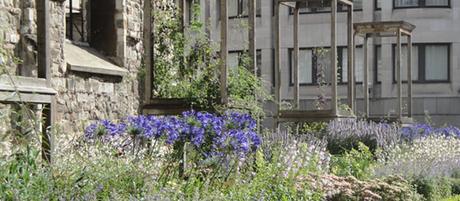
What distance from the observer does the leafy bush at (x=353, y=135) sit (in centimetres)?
1862

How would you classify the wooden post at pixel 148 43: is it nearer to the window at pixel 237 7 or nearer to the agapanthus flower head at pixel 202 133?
the agapanthus flower head at pixel 202 133

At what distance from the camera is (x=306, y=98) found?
132 ft

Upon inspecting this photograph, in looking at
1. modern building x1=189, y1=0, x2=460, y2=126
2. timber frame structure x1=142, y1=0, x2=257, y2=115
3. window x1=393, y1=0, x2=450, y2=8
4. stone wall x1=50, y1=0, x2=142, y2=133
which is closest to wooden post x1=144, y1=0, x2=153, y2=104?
timber frame structure x1=142, y1=0, x2=257, y2=115

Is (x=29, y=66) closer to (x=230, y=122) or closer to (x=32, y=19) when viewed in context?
(x=32, y=19)

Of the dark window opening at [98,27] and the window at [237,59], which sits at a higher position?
the dark window opening at [98,27]

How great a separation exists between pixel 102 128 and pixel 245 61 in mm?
3139

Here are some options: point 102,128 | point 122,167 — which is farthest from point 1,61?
point 102,128

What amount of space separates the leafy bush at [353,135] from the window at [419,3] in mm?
21154

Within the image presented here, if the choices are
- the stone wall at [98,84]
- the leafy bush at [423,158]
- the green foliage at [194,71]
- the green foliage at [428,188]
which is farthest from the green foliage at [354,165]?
the stone wall at [98,84]

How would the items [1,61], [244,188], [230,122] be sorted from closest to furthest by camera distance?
[1,61] → [244,188] → [230,122]

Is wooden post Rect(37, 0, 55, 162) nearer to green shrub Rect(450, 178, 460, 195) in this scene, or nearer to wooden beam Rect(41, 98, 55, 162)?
wooden beam Rect(41, 98, 55, 162)

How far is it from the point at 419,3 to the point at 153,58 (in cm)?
2737

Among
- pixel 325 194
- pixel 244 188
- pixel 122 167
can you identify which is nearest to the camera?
pixel 122 167

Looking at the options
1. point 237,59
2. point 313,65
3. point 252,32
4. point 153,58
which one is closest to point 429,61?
point 313,65
